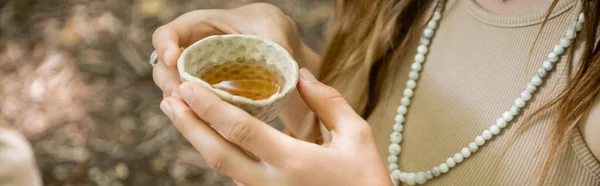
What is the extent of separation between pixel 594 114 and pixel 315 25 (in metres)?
1.31

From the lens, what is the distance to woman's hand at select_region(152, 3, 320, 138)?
0.70 meters

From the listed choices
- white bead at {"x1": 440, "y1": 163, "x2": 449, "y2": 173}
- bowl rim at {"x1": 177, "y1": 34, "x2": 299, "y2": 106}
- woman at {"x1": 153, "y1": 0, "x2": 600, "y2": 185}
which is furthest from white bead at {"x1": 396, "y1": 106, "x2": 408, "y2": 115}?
bowl rim at {"x1": 177, "y1": 34, "x2": 299, "y2": 106}

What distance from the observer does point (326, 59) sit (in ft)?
3.32

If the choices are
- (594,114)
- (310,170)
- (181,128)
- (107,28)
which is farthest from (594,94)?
(107,28)

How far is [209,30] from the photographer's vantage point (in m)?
0.83

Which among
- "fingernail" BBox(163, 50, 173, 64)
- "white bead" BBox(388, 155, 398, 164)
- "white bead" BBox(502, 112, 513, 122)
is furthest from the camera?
"white bead" BBox(388, 155, 398, 164)

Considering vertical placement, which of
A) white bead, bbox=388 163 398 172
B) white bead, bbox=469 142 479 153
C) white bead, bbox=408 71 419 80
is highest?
white bead, bbox=408 71 419 80

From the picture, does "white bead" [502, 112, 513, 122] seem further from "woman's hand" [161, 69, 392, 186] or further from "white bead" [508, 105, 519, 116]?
"woman's hand" [161, 69, 392, 186]

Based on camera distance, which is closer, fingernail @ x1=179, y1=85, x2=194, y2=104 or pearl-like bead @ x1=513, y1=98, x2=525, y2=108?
fingernail @ x1=179, y1=85, x2=194, y2=104

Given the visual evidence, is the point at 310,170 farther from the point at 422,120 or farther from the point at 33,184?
the point at 33,184

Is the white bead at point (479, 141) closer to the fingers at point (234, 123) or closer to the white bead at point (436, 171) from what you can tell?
the white bead at point (436, 171)

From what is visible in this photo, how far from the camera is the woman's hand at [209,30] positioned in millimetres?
698

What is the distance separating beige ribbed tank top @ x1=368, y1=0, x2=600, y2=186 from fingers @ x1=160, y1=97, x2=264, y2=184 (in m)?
0.34

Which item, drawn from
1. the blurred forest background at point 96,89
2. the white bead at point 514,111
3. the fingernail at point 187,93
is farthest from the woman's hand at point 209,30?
the blurred forest background at point 96,89
